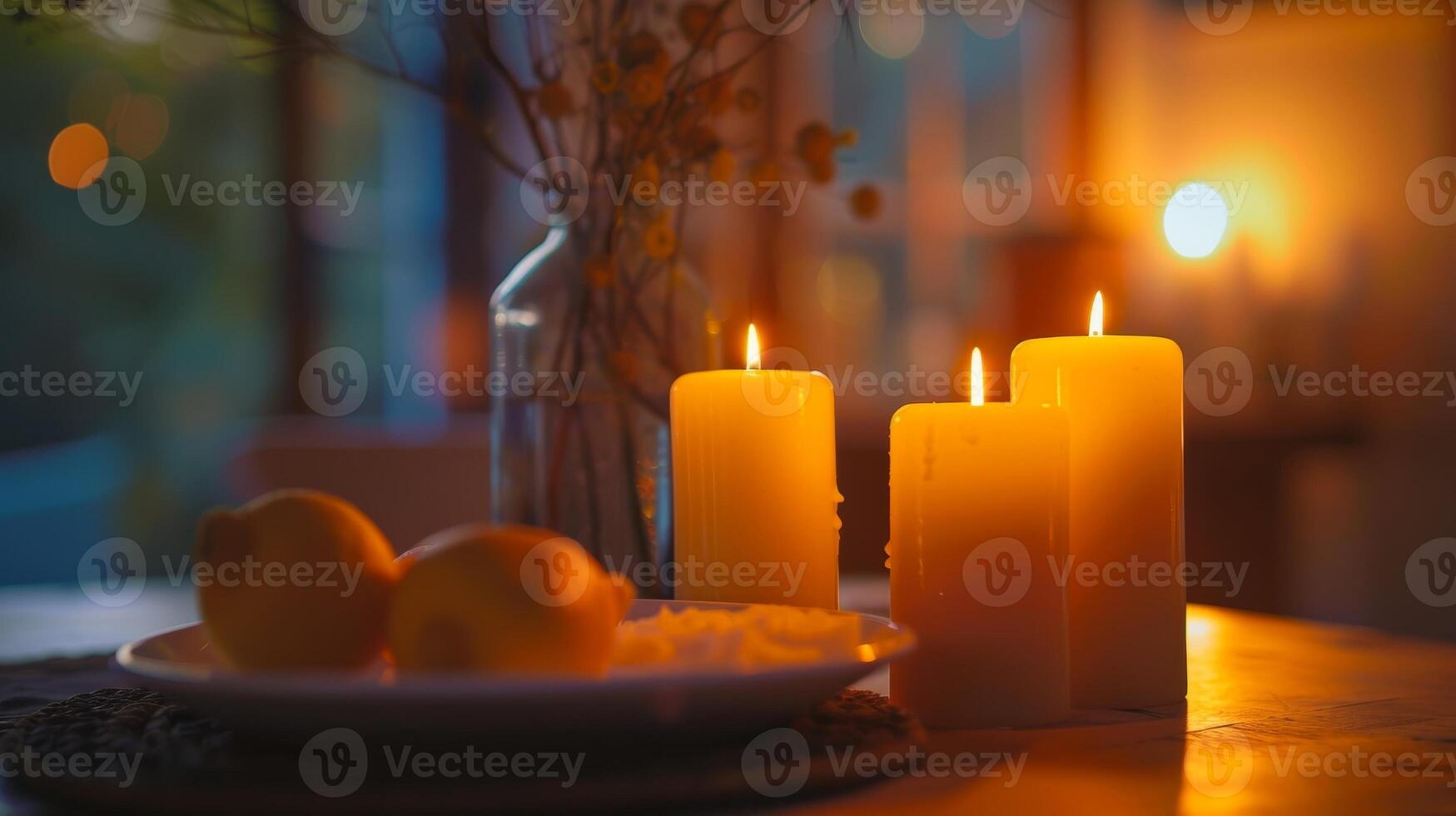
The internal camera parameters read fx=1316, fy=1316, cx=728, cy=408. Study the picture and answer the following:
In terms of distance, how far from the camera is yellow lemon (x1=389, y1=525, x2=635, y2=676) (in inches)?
19.8

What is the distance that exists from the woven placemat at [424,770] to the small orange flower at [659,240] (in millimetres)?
432

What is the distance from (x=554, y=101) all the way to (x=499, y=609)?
1.69ft

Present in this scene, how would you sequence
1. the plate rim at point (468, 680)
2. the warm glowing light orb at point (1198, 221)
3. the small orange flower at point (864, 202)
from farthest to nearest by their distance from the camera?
1. the warm glowing light orb at point (1198, 221)
2. the small orange flower at point (864, 202)
3. the plate rim at point (468, 680)

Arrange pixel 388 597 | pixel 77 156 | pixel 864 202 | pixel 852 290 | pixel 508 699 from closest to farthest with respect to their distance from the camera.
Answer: pixel 508 699 → pixel 388 597 → pixel 864 202 → pixel 852 290 → pixel 77 156

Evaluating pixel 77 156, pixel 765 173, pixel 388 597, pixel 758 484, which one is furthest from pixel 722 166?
pixel 77 156

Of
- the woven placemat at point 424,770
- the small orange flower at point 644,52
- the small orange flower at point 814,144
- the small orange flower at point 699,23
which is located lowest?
the woven placemat at point 424,770

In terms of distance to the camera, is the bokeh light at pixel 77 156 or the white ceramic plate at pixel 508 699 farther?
the bokeh light at pixel 77 156

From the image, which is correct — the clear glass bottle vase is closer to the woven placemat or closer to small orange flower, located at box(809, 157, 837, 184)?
small orange flower, located at box(809, 157, 837, 184)

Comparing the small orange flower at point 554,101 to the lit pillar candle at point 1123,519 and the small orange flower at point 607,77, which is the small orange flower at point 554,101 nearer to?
the small orange flower at point 607,77

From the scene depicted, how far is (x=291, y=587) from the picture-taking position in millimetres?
524

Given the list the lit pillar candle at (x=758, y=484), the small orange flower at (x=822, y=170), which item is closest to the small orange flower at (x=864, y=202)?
the small orange flower at (x=822, y=170)

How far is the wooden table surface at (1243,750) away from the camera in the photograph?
Result: 50cm

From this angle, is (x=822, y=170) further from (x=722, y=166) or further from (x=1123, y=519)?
(x=1123, y=519)

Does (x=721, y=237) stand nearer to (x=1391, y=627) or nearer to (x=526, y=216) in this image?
(x=526, y=216)
